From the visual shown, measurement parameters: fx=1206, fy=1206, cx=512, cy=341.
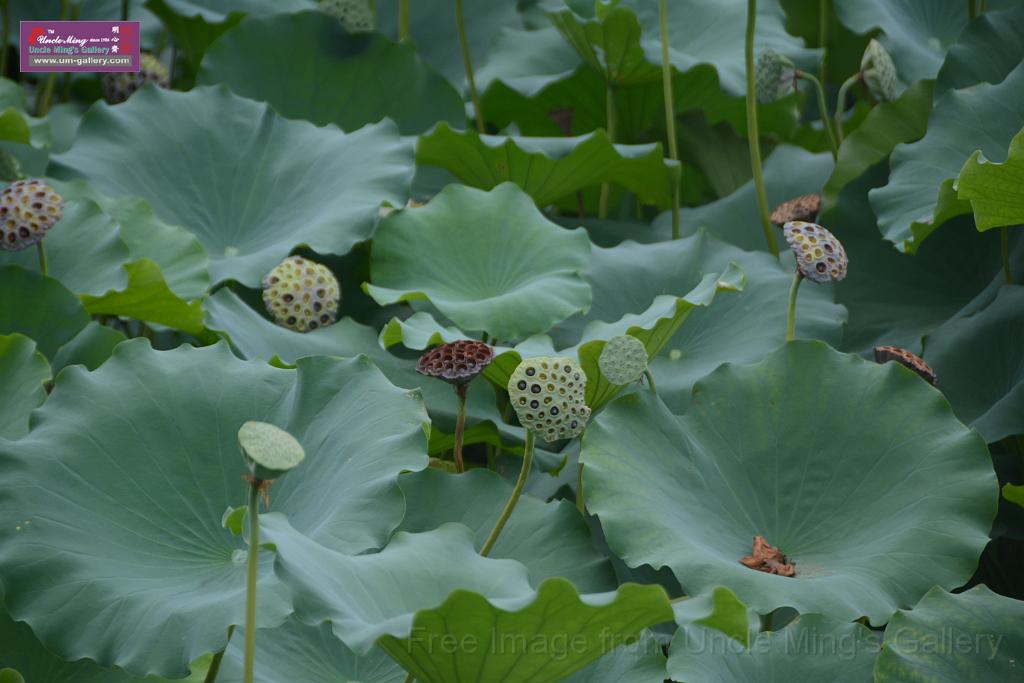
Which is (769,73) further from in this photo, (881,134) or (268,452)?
(268,452)

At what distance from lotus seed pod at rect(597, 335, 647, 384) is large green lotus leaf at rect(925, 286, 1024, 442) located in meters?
0.68

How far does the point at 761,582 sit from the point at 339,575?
1.50 ft

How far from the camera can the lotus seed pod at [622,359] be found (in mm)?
1266

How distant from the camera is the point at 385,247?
1.80 meters

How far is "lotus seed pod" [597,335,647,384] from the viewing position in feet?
4.15

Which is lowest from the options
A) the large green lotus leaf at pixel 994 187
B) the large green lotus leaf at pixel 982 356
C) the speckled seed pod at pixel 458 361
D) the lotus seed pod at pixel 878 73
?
the large green lotus leaf at pixel 982 356

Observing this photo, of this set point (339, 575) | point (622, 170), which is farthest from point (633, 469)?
point (622, 170)

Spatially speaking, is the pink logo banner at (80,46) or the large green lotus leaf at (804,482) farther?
the pink logo banner at (80,46)

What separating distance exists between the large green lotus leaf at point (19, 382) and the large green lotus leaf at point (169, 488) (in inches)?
4.8

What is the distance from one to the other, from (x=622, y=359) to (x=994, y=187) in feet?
1.85

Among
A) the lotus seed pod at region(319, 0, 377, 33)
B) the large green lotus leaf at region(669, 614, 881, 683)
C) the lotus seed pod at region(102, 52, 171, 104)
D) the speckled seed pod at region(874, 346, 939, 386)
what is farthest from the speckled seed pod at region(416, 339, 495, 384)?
the lotus seed pod at region(102, 52, 171, 104)

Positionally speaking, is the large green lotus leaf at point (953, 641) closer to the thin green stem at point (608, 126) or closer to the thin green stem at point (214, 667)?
the thin green stem at point (214, 667)

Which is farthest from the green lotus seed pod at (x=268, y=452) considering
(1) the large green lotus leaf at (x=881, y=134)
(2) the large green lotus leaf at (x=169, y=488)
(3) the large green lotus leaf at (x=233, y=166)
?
(1) the large green lotus leaf at (x=881, y=134)

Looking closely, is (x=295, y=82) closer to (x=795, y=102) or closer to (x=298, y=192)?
(x=298, y=192)
